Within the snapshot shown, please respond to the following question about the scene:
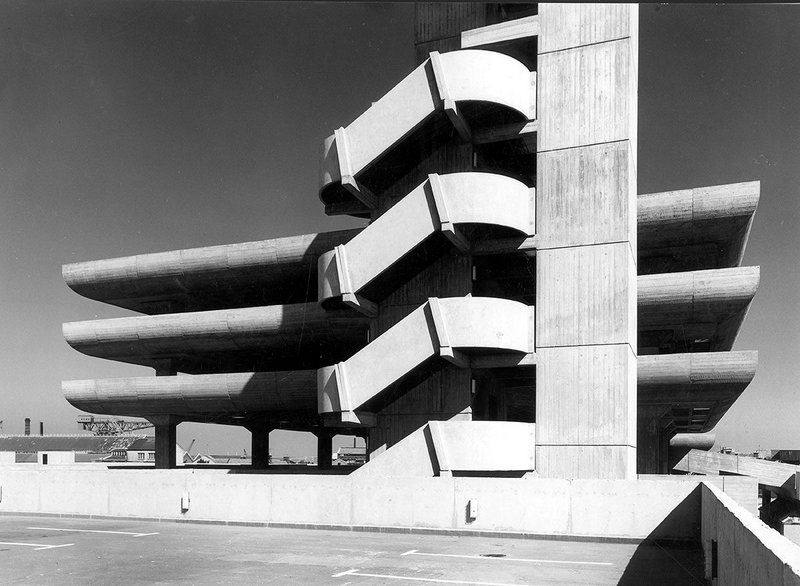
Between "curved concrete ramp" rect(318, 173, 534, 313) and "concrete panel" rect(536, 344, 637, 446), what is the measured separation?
477 cm

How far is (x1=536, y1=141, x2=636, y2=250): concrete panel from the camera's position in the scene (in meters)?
26.7

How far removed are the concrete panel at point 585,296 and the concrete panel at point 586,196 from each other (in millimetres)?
493

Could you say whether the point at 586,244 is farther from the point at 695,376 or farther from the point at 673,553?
the point at 673,553

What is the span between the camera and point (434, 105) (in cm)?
2708

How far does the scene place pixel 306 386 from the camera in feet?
116

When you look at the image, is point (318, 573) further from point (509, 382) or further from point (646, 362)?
point (646, 362)

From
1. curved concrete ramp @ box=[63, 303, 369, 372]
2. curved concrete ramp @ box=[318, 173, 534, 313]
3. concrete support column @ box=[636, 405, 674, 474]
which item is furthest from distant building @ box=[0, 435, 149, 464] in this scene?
curved concrete ramp @ box=[318, 173, 534, 313]

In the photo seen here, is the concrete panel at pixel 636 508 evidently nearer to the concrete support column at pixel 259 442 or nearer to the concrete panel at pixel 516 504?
the concrete panel at pixel 516 504

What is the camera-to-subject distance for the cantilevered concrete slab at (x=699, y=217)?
33062 millimetres

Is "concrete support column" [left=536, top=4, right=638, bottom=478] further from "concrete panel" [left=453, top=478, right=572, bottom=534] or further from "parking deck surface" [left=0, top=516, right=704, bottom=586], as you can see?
"parking deck surface" [left=0, top=516, right=704, bottom=586]

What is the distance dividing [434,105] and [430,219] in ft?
12.9

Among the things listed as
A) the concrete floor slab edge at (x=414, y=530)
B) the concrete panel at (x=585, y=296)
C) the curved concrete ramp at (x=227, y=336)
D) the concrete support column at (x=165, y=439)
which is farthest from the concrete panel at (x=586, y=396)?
the concrete support column at (x=165, y=439)

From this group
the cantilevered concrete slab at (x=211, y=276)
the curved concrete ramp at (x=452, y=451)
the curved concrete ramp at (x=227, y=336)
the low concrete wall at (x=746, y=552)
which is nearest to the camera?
the low concrete wall at (x=746, y=552)

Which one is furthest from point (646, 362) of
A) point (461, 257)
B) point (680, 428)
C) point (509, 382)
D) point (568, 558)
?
point (680, 428)
